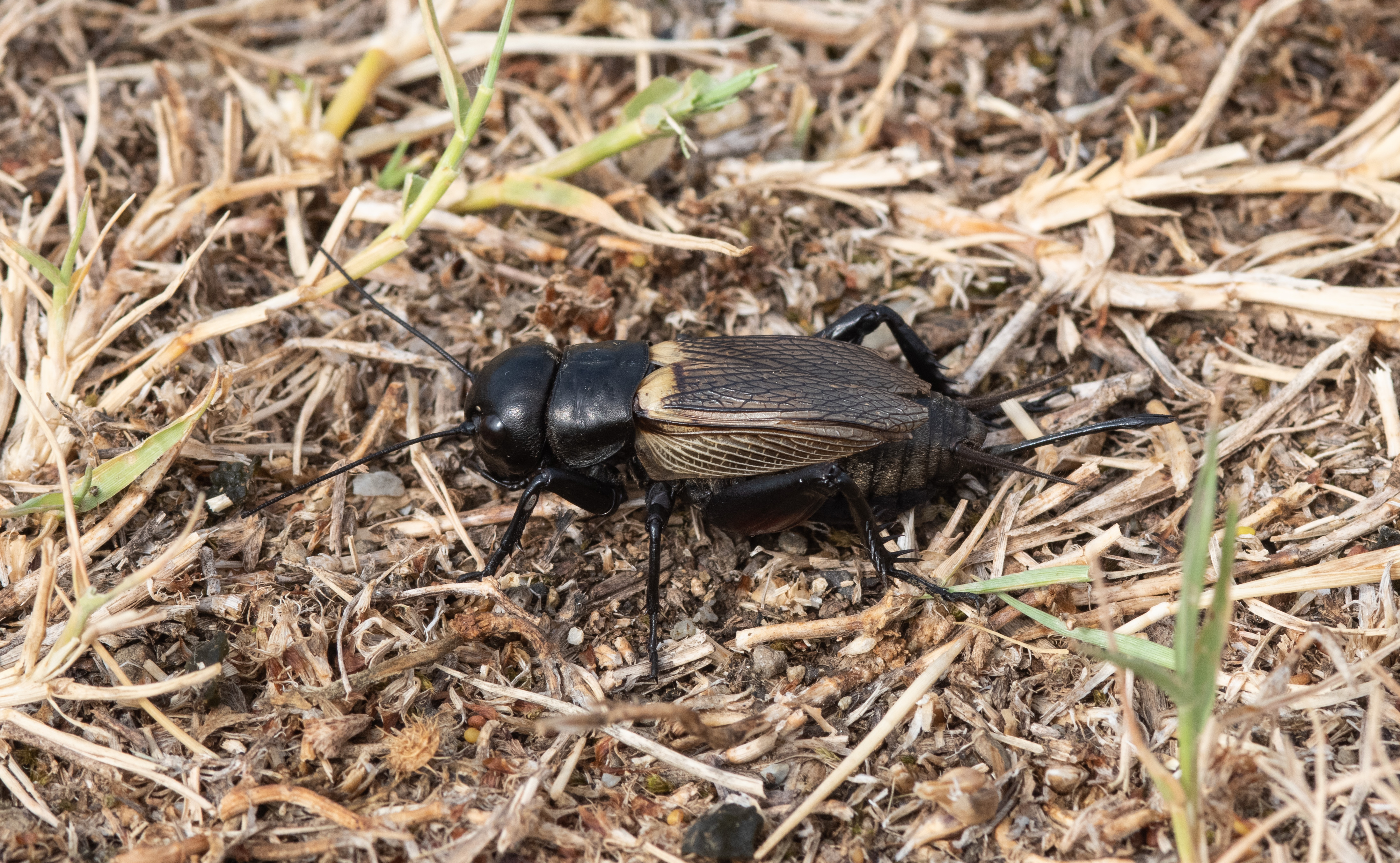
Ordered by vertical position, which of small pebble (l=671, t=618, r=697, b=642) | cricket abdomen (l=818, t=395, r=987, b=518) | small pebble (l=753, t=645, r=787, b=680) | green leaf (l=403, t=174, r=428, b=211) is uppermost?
green leaf (l=403, t=174, r=428, b=211)

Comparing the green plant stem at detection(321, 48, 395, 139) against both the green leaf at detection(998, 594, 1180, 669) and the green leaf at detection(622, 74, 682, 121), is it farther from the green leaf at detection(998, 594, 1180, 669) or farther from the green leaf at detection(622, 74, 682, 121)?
Result: the green leaf at detection(998, 594, 1180, 669)

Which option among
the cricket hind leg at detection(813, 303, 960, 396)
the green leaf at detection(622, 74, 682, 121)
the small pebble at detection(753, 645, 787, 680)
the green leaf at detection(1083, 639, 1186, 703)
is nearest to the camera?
the green leaf at detection(1083, 639, 1186, 703)

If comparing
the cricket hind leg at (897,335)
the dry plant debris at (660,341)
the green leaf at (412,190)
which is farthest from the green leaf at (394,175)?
the cricket hind leg at (897,335)

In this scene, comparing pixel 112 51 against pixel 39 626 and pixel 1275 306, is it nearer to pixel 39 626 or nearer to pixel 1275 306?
pixel 39 626

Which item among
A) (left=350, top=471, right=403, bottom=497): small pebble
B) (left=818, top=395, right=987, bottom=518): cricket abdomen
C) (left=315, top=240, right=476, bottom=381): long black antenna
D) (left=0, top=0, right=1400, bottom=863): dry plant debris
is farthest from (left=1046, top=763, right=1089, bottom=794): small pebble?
(left=350, top=471, right=403, bottom=497): small pebble

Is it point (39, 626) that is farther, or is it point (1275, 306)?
point (1275, 306)

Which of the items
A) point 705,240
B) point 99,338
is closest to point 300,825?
point 99,338

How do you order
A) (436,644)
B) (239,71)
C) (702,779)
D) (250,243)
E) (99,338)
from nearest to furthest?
(702,779), (436,644), (99,338), (250,243), (239,71)

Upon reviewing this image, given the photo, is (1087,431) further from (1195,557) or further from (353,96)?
(353,96)
